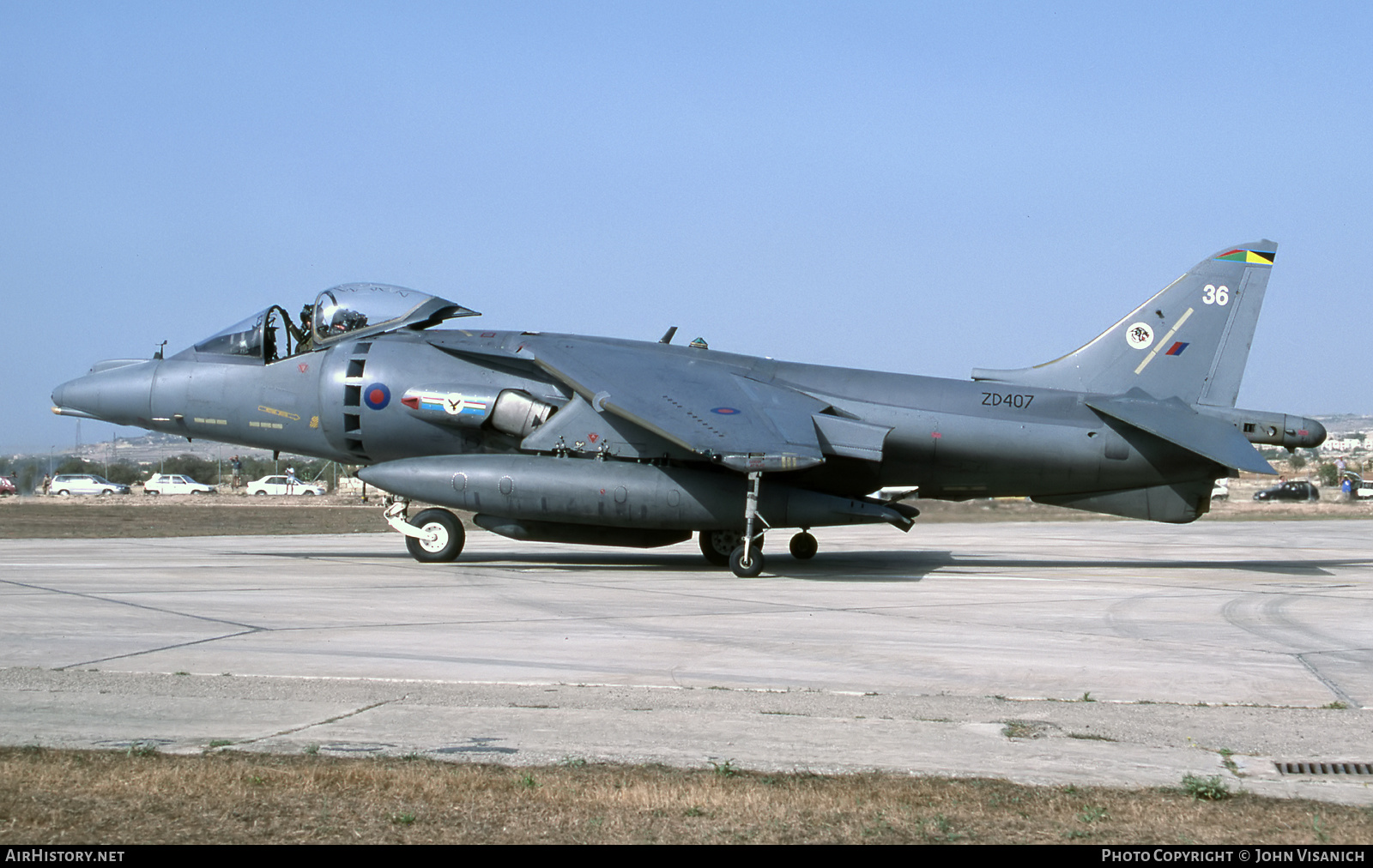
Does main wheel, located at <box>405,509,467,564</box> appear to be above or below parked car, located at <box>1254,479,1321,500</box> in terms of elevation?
above

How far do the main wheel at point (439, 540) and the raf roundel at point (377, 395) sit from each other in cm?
184

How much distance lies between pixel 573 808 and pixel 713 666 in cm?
417

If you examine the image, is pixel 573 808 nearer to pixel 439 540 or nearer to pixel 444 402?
pixel 444 402

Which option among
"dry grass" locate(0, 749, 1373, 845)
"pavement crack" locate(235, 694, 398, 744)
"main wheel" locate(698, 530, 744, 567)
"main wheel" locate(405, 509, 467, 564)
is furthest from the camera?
"main wheel" locate(698, 530, 744, 567)

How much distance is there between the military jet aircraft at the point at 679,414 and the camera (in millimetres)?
17328

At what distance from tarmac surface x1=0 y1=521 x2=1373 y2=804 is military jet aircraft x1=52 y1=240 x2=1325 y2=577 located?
1.15 meters

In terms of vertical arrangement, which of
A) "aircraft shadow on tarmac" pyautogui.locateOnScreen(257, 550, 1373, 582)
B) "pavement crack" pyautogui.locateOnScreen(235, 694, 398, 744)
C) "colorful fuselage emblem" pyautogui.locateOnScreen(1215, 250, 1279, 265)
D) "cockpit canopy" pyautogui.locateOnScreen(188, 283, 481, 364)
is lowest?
"aircraft shadow on tarmac" pyautogui.locateOnScreen(257, 550, 1373, 582)

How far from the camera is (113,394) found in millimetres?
19609

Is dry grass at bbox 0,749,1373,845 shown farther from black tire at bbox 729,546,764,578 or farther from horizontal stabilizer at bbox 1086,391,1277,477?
horizontal stabilizer at bbox 1086,391,1277,477

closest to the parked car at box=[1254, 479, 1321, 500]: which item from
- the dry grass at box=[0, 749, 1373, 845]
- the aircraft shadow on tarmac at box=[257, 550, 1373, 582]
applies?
the aircraft shadow on tarmac at box=[257, 550, 1373, 582]

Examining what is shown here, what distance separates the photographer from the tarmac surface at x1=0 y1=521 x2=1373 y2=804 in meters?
6.28

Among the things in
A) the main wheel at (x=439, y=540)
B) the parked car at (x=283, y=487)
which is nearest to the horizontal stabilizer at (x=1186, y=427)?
the main wheel at (x=439, y=540)

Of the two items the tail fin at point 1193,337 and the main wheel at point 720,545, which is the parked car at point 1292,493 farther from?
the main wheel at point 720,545

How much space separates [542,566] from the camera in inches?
733
